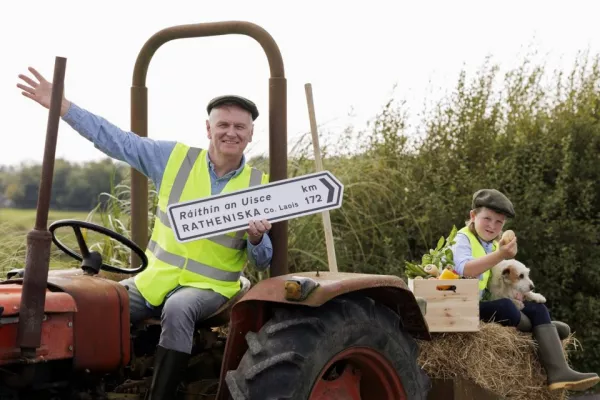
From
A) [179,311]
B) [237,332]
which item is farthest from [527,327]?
[179,311]

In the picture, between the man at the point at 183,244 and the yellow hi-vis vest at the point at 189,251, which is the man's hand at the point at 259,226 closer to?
the man at the point at 183,244

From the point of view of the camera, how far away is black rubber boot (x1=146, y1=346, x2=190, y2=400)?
396 centimetres

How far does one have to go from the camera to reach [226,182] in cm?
452

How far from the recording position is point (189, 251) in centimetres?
431

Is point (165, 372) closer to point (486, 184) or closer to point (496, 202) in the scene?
point (496, 202)

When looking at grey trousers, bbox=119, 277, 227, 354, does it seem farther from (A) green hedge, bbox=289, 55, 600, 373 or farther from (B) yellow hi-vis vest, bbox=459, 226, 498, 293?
(A) green hedge, bbox=289, 55, 600, 373

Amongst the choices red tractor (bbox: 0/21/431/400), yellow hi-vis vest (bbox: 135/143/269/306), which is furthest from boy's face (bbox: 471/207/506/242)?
yellow hi-vis vest (bbox: 135/143/269/306)

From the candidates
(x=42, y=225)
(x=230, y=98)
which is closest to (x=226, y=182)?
(x=230, y=98)

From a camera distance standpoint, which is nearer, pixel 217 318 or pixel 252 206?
pixel 252 206

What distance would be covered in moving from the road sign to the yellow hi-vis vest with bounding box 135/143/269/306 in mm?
207

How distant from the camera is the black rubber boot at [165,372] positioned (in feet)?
13.0

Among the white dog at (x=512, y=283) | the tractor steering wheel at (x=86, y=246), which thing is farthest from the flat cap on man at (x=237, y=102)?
the white dog at (x=512, y=283)

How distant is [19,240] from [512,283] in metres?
5.07

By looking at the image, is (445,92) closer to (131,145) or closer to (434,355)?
(434,355)
